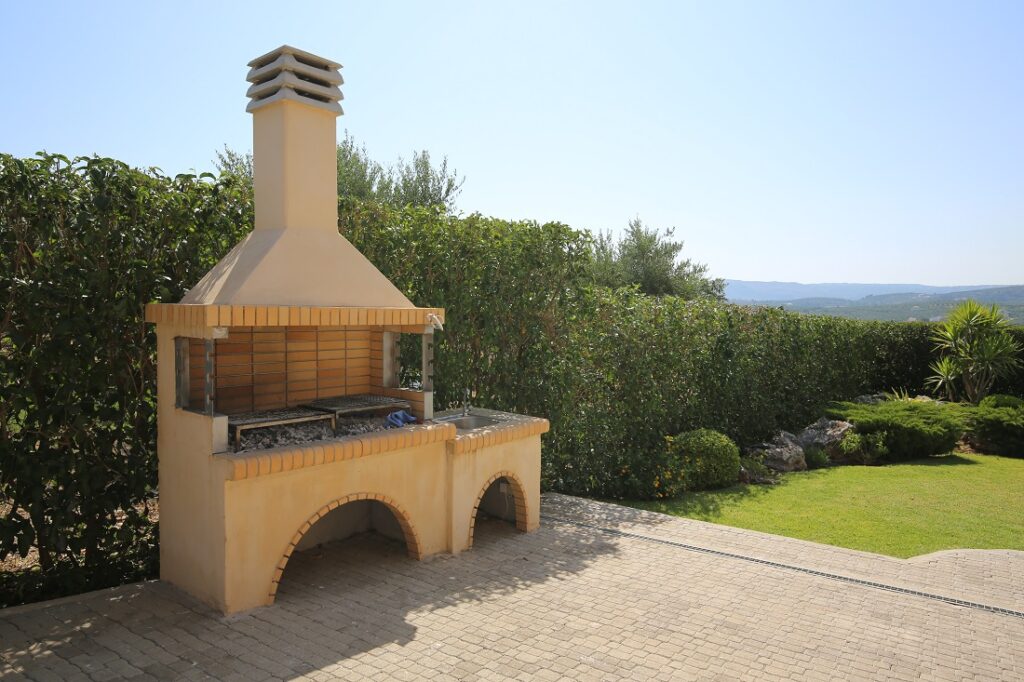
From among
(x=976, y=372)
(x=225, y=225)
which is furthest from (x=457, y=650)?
(x=976, y=372)

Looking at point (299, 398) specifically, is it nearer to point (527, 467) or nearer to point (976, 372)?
point (527, 467)

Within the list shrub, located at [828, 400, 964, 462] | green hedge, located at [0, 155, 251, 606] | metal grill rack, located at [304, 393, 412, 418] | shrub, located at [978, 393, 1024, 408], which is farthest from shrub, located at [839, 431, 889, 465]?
green hedge, located at [0, 155, 251, 606]

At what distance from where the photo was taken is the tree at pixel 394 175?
22.9 meters

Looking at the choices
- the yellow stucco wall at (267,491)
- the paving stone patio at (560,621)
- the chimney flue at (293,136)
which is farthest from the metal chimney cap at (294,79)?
the paving stone patio at (560,621)

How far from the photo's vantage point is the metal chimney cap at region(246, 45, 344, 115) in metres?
6.49

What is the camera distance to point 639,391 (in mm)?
11219

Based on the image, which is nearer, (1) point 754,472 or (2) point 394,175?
(1) point 754,472

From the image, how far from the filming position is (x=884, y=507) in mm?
10117

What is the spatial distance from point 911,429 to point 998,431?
286 centimetres

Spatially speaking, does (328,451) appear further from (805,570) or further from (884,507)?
(884,507)

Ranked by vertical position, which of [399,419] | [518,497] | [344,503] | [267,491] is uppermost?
[399,419]

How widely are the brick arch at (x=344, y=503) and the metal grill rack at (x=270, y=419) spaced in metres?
0.76

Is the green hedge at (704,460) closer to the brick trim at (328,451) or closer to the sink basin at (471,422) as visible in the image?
the sink basin at (471,422)

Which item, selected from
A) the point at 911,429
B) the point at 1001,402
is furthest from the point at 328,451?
the point at 1001,402
